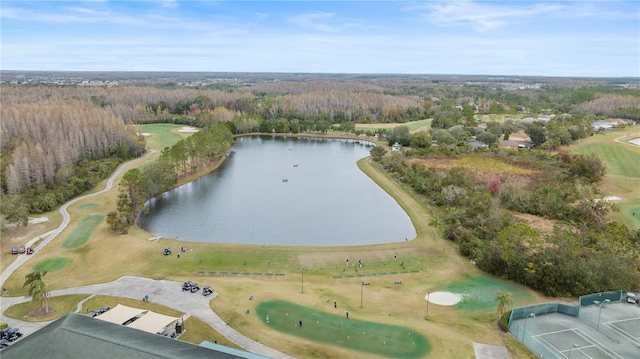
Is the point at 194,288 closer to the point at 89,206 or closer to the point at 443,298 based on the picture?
the point at 443,298

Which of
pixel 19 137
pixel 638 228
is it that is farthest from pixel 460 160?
pixel 19 137

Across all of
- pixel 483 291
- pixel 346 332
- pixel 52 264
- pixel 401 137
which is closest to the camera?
pixel 346 332

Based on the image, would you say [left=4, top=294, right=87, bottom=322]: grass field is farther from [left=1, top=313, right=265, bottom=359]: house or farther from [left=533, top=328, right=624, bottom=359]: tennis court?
[left=533, top=328, right=624, bottom=359]: tennis court

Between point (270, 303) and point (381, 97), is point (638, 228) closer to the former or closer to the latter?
point (270, 303)

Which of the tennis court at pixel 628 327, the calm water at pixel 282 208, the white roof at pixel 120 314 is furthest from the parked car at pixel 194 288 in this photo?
the tennis court at pixel 628 327

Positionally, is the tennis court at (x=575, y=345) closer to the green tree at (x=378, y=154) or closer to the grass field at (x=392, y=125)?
the green tree at (x=378, y=154)

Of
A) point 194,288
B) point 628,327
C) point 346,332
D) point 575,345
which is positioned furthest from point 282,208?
point 628,327
